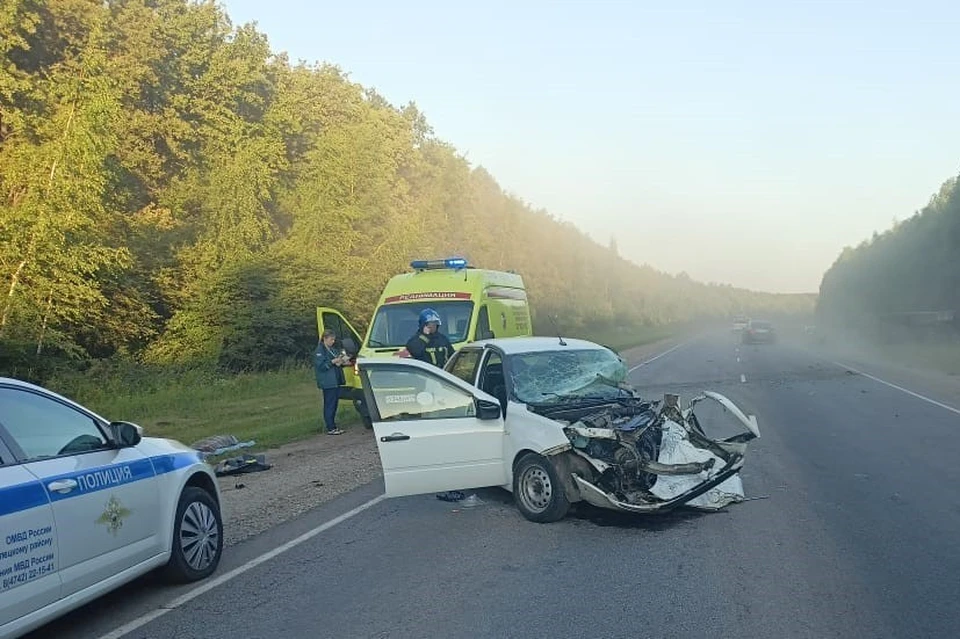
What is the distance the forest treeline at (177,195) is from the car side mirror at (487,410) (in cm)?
1519

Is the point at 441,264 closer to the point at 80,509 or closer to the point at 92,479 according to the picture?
the point at 92,479

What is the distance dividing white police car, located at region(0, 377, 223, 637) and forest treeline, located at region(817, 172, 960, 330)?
52.9 m

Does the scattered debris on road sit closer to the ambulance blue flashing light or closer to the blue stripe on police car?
the ambulance blue flashing light

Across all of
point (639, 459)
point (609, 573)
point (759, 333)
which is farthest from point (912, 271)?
point (609, 573)

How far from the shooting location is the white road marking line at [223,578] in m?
5.46

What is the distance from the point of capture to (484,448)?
8.02 metres

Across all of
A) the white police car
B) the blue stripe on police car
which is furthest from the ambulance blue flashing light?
the white police car

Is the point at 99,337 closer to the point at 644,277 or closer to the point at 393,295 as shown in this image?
the point at 393,295

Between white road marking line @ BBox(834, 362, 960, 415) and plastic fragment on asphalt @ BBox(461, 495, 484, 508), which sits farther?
white road marking line @ BBox(834, 362, 960, 415)

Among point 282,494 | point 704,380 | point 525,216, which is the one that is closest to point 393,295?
point 282,494

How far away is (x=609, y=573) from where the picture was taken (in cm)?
626

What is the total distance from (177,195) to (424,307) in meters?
20.6

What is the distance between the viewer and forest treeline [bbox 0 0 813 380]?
66.1ft

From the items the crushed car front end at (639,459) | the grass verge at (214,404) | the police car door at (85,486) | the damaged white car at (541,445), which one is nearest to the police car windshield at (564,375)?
the damaged white car at (541,445)
